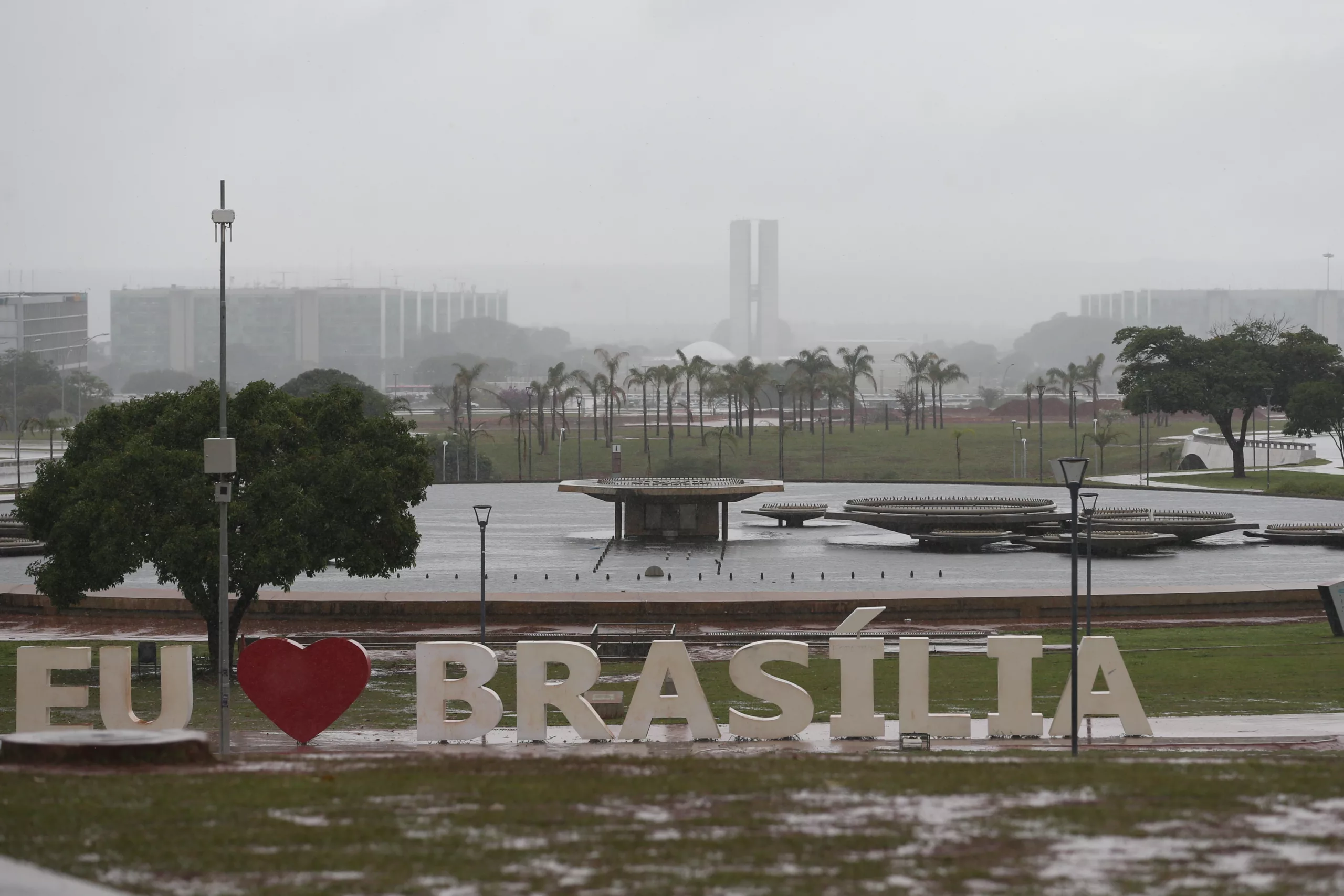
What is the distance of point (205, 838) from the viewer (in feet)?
41.2

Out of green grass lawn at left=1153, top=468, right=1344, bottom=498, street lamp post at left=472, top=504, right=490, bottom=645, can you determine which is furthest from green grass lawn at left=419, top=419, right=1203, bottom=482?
street lamp post at left=472, top=504, right=490, bottom=645

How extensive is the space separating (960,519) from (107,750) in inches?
1508

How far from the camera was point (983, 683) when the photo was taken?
27078mm

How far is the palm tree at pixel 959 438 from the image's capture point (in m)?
98.4

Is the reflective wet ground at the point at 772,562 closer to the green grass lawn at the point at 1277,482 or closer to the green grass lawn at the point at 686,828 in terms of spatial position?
the green grass lawn at the point at 1277,482

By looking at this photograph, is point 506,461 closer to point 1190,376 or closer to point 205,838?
point 1190,376


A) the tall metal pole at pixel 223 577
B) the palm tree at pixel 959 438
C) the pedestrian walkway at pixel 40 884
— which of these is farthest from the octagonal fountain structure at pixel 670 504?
the palm tree at pixel 959 438

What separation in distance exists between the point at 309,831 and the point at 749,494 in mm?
37959

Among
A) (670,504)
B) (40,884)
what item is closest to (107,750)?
(40,884)

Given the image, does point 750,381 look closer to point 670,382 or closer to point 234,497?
point 670,382

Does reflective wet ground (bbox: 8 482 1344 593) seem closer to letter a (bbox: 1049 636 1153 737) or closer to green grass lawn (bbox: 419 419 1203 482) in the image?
letter a (bbox: 1049 636 1153 737)

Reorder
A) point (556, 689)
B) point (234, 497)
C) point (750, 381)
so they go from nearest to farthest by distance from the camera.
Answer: point (556, 689) < point (234, 497) < point (750, 381)

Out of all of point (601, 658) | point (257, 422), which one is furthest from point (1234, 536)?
point (257, 422)

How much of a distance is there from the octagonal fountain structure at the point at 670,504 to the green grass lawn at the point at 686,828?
34117 millimetres
